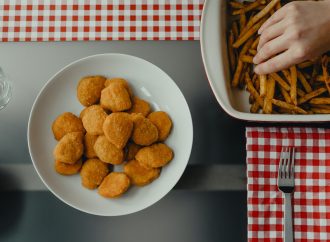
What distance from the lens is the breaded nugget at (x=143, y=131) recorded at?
0.96 metres

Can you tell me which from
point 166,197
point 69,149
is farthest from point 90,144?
point 166,197

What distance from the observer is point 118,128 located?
932 mm

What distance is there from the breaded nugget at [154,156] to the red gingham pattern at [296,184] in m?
0.18

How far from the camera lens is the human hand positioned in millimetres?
906

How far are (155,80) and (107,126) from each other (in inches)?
6.1

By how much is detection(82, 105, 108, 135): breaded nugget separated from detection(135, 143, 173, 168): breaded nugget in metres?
0.09

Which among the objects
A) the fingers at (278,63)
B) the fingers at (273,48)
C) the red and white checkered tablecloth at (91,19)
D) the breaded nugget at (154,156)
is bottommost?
the breaded nugget at (154,156)

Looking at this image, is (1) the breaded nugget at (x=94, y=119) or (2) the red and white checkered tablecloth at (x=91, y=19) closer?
(1) the breaded nugget at (x=94, y=119)

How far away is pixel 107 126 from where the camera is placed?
94cm

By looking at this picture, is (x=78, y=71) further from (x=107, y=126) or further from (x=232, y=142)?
(x=232, y=142)

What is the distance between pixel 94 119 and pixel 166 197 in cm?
23

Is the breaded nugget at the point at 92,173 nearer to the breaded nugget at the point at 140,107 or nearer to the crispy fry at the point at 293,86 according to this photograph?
the breaded nugget at the point at 140,107

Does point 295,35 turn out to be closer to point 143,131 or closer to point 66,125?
point 143,131

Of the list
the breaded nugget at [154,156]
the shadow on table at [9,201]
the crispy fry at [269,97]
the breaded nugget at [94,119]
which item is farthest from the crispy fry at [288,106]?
the shadow on table at [9,201]
